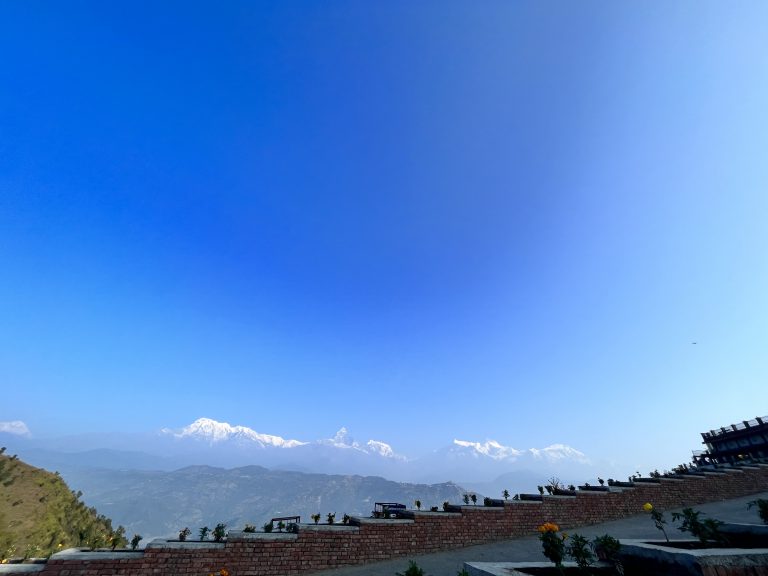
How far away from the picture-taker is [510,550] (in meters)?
10.4

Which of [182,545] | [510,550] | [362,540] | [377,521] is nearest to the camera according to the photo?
[182,545]

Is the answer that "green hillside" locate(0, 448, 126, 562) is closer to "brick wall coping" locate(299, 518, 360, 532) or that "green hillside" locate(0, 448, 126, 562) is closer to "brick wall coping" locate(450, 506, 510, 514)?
"brick wall coping" locate(299, 518, 360, 532)

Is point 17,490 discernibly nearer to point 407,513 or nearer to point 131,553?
point 131,553

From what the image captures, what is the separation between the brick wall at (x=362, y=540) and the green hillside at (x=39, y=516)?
8145mm

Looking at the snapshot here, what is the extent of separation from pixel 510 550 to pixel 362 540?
4317 mm

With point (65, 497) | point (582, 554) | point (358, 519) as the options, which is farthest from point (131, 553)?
point (65, 497)

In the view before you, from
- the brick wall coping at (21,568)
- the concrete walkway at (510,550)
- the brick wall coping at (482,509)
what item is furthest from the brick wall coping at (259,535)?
the brick wall coping at (482,509)

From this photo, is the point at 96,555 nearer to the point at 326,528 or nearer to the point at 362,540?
the point at 326,528

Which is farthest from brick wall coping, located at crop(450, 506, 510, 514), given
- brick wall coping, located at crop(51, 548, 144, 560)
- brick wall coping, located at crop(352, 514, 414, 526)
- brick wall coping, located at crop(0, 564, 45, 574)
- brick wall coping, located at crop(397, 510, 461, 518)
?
Answer: brick wall coping, located at crop(0, 564, 45, 574)

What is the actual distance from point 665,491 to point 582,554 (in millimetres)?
13537

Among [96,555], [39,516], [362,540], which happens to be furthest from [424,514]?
[39,516]

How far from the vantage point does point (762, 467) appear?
1784cm

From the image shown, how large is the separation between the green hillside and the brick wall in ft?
26.7

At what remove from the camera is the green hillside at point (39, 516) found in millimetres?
16984
